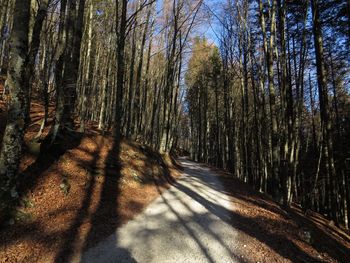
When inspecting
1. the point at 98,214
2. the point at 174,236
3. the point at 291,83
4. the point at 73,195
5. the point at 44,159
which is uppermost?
the point at 291,83

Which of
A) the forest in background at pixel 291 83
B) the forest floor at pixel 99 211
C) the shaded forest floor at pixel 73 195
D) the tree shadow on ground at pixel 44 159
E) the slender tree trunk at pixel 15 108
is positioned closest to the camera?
the shaded forest floor at pixel 73 195

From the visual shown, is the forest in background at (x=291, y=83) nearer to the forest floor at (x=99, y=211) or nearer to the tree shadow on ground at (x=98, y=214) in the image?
the forest floor at (x=99, y=211)

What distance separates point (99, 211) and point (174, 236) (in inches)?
79.6

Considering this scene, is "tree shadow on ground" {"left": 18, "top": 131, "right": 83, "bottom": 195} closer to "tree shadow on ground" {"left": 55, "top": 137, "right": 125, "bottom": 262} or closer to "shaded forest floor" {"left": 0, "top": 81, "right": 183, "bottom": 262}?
"shaded forest floor" {"left": 0, "top": 81, "right": 183, "bottom": 262}

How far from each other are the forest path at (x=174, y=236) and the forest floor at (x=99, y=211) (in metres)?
0.08

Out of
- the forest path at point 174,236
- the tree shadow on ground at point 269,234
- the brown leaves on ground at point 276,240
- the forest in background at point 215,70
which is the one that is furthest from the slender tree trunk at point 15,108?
the tree shadow on ground at point 269,234

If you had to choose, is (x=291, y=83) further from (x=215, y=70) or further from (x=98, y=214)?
(x=215, y=70)

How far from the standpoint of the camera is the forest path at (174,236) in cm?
500

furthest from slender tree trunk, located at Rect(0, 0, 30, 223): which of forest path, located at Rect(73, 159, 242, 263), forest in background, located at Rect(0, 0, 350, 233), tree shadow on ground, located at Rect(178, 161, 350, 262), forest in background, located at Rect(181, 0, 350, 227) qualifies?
forest in background, located at Rect(181, 0, 350, 227)

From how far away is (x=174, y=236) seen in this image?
19.2 feet

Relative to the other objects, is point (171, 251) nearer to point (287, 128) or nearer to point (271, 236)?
point (271, 236)

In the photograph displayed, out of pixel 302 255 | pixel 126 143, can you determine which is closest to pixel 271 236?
pixel 302 255

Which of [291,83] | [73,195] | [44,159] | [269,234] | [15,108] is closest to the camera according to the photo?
[15,108]

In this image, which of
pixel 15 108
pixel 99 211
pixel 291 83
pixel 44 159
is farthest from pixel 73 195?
pixel 291 83
